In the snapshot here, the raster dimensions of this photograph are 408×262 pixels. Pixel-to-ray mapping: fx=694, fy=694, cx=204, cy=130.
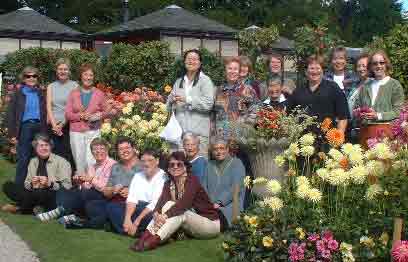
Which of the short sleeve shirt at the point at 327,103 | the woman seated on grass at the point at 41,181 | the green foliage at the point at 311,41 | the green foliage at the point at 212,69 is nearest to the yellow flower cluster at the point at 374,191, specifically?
the short sleeve shirt at the point at 327,103

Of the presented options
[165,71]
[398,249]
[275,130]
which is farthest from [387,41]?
[165,71]

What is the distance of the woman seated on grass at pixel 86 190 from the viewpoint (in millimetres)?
7859

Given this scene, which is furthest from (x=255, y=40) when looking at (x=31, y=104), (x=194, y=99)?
(x=194, y=99)

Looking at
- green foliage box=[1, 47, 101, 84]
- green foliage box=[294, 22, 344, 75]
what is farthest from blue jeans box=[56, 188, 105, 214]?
green foliage box=[1, 47, 101, 84]

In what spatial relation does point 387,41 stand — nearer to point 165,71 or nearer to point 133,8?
point 165,71

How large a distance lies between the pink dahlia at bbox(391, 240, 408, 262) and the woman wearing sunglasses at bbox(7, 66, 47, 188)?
5703 millimetres

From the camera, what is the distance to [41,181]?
839 cm

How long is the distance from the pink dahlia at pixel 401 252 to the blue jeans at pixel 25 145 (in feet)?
17.9

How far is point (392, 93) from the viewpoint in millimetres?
7172

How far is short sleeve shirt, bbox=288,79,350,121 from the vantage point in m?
7.04

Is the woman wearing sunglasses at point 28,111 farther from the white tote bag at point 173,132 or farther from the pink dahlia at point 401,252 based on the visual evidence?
the pink dahlia at point 401,252

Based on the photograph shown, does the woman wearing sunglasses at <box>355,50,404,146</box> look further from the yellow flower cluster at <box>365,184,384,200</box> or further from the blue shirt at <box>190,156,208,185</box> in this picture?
the yellow flower cluster at <box>365,184,384,200</box>

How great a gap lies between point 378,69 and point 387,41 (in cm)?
294

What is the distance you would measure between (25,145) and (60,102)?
729 millimetres
